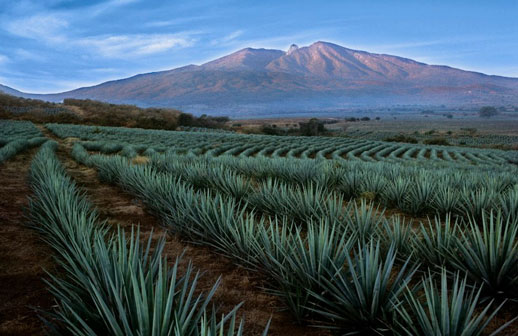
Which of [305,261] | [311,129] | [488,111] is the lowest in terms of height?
[305,261]

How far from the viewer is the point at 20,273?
2621 mm

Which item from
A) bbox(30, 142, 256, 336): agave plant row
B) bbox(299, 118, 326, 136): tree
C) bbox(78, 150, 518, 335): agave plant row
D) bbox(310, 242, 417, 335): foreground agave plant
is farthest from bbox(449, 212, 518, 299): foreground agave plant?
bbox(299, 118, 326, 136): tree

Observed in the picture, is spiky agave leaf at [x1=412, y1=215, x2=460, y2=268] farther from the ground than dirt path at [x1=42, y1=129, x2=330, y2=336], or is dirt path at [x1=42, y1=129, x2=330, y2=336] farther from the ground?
spiky agave leaf at [x1=412, y1=215, x2=460, y2=268]

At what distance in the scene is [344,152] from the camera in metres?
23.9

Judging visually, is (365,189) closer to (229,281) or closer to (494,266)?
(494,266)

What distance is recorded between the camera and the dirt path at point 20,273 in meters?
1.99

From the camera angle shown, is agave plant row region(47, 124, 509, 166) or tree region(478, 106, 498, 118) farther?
tree region(478, 106, 498, 118)

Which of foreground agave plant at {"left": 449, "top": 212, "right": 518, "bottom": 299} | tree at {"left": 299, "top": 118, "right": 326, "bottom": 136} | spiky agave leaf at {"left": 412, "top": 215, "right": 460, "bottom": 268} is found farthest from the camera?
tree at {"left": 299, "top": 118, "right": 326, "bottom": 136}

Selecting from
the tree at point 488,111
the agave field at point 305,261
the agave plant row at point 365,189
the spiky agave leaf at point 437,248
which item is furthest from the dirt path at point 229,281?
the tree at point 488,111

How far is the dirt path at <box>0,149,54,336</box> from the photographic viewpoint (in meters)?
1.99

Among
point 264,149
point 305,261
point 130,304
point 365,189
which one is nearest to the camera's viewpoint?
point 130,304

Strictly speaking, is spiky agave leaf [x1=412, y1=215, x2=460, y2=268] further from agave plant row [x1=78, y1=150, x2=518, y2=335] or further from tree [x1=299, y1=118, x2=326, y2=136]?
tree [x1=299, y1=118, x2=326, y2=136]

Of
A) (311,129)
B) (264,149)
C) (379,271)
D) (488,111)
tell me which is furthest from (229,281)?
(488,111)

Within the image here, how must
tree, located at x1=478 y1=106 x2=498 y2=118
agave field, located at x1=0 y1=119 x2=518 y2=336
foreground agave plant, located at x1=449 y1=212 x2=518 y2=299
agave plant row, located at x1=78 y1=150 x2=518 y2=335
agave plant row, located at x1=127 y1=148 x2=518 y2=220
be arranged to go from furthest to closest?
tree, located at x1=478 y1=106 x2=498 y2=118
agave plant row, located at x1=127 y1=148 x2=518 y2=220
foreground agave plant, located at x1=449 y1=212 x2=518 y2=299
agave plant row, located at x1=78 y1=150 x2=518 y2=335
agave field, located at x1=0 y1=119 x2=518 y2=336
